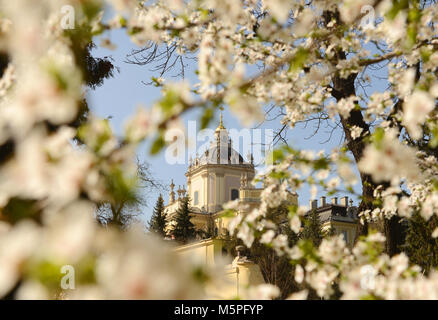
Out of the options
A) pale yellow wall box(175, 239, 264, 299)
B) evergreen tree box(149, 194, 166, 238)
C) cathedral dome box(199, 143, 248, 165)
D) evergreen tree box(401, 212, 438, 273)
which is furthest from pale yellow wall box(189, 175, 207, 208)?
evergreen tree box(401, 212, 438, 273)

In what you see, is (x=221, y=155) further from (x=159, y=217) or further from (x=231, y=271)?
(x=231, y=271)

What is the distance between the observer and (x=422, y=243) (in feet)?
32.2

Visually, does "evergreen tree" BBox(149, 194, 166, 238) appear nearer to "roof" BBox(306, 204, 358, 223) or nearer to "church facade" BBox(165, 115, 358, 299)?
"church facade" BBox(165, 115, 358, 299)

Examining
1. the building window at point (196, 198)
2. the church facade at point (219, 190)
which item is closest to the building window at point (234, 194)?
the church facade at point (219, 190)

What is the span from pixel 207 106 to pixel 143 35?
3.92ft

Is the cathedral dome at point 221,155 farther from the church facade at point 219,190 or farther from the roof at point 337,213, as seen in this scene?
the roof at point 337,213

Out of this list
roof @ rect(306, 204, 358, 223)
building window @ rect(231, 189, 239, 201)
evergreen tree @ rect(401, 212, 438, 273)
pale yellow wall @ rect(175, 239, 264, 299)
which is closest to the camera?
pale yellow wall @ rect(175, 239, 264, 299)

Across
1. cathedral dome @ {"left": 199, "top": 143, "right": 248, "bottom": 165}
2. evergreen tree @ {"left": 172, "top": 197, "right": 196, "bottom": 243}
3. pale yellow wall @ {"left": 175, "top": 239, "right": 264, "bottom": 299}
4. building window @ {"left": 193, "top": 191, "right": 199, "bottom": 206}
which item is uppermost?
cathedral dome @ {"left": 199, "top": 143, "right": 248, "bottom": 165}

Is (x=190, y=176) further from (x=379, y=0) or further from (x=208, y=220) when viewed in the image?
(x=379, y=0)

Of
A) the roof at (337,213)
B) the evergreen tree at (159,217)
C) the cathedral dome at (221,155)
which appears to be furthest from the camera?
the cathedral dome at (221,155)

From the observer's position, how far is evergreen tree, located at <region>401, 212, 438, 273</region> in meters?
9.39

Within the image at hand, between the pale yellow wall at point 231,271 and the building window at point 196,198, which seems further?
the building window at point 196,198

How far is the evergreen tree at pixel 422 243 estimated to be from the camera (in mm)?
9391

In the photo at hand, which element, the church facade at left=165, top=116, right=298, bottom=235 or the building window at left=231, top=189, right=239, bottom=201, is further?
the building window at left=231, top=189, right=239, bottom=201
